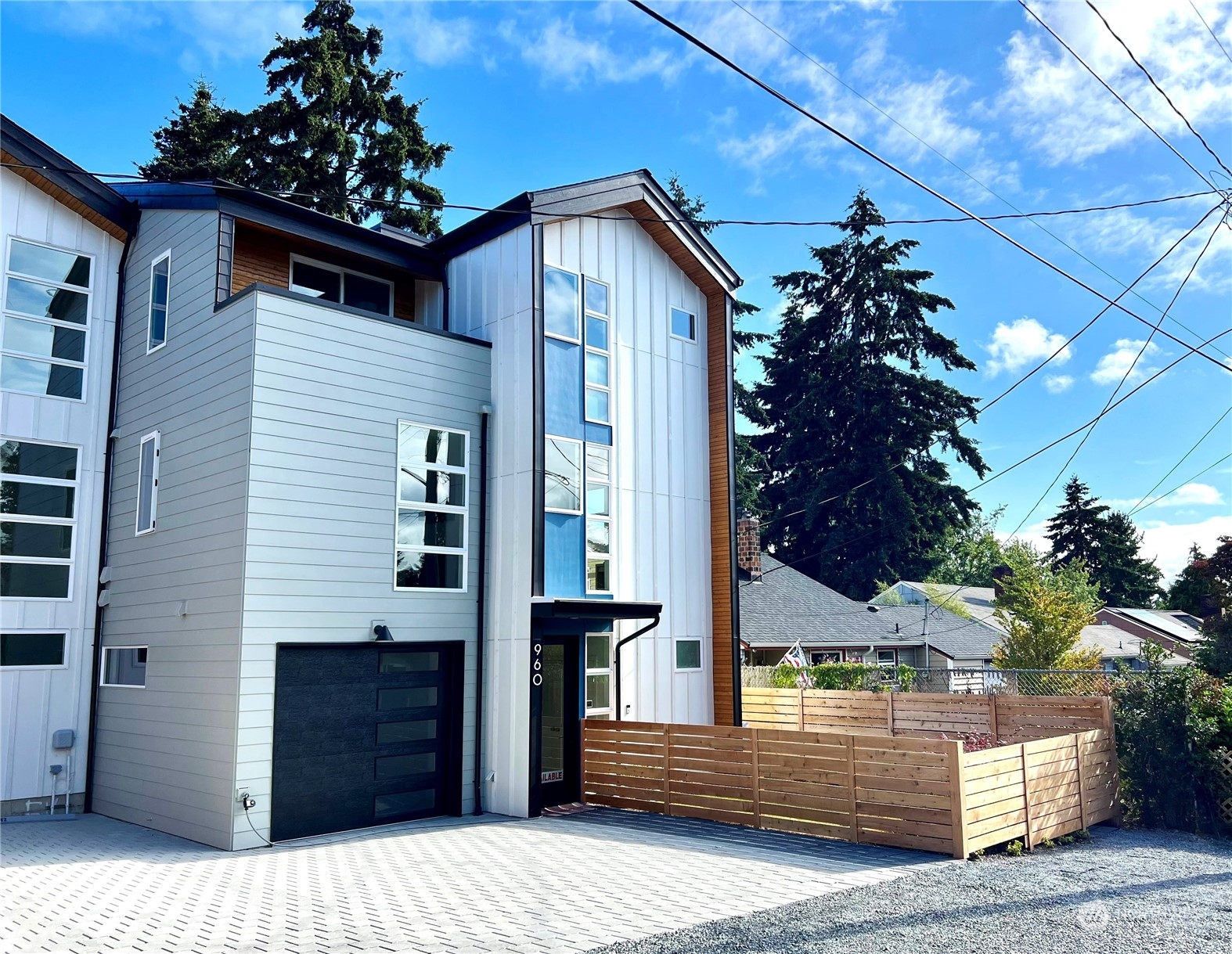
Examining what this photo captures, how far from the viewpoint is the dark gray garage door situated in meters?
9.99

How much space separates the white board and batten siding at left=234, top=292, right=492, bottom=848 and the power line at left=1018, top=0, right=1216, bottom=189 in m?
7.45

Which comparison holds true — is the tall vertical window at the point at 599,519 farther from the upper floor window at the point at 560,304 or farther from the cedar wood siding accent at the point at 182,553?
the cedar wood siding accent at the point at 182,553

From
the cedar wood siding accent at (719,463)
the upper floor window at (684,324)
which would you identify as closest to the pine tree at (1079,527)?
the cedar wood siding accent at (719,463)

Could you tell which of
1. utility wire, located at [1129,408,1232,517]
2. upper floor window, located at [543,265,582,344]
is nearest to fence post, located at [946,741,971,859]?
upper floor window, located at [543,265,582,344]

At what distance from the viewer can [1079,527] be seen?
54.2 metres

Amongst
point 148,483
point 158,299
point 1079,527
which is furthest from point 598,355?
point 1079,527

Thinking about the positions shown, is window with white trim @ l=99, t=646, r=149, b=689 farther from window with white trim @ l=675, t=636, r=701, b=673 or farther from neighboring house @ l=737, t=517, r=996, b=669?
neighboring house @ l=737, t=517, r=996, b=669

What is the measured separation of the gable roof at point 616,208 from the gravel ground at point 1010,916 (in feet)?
28.6

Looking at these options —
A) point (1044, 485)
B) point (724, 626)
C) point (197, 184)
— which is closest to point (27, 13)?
point (197, 184)

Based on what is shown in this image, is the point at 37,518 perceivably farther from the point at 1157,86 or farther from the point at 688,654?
the point at 1157,86

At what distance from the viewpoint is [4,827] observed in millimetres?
10883

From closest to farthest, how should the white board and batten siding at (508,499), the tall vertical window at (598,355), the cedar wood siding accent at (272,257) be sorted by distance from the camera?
the white board and batten siding at (508,499) → the cedar wood siding accent at (272,257) → the tall vertical window at (598,355)

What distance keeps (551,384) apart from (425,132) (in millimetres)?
20450

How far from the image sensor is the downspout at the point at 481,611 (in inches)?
453
